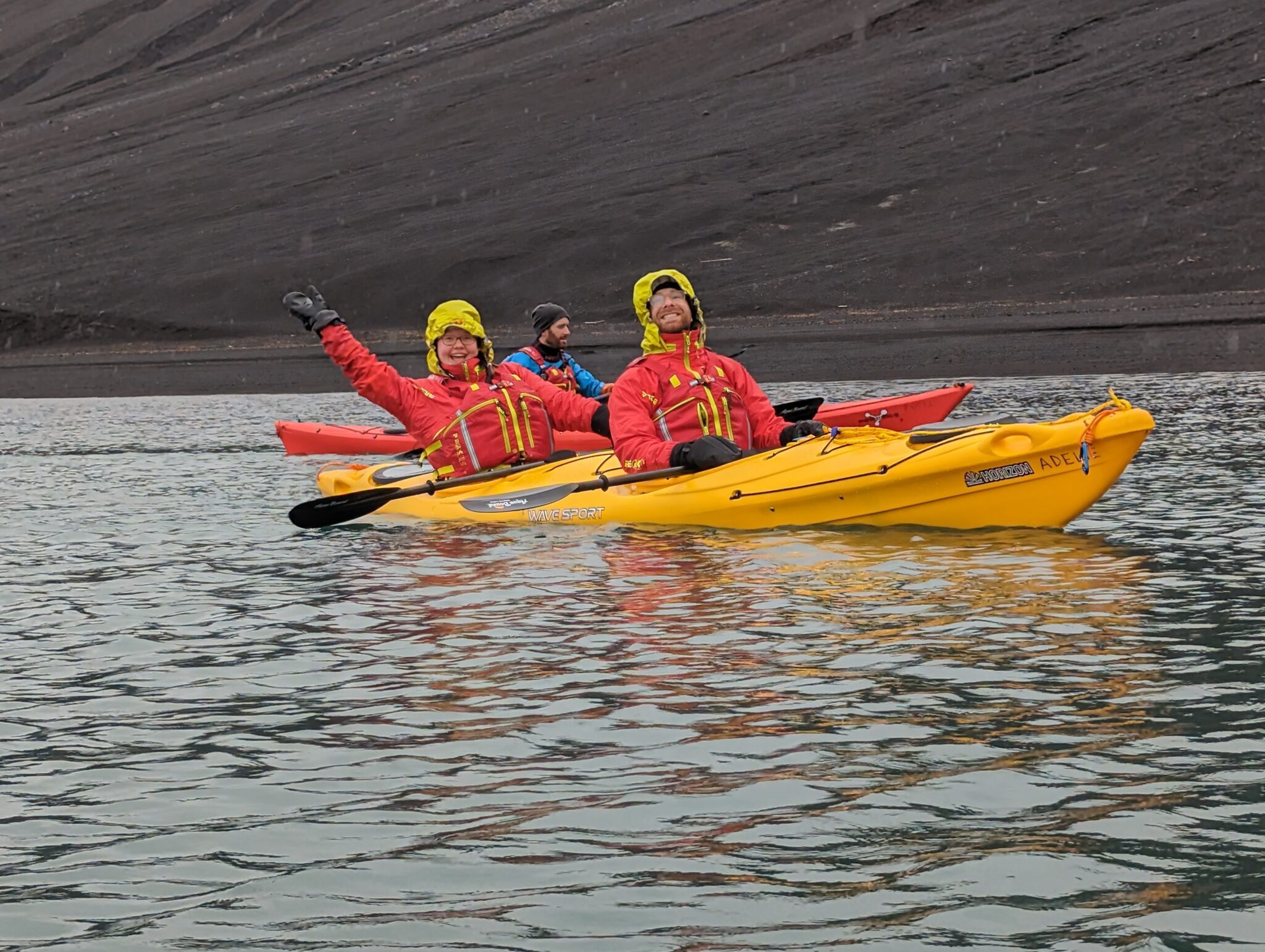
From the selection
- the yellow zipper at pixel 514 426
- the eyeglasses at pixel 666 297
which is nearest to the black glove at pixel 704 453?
the eyeglasses at pixel 666 297

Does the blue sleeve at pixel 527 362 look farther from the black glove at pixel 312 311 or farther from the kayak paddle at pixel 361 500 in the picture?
the black glove at pixel 312 311

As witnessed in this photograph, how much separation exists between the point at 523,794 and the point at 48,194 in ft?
350

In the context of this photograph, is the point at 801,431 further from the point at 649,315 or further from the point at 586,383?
the point at 586,383

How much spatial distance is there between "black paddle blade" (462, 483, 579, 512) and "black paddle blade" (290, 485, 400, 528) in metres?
0.71

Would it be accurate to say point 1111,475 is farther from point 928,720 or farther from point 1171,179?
point 1171,179

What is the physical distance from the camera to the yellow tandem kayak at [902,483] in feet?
36.1

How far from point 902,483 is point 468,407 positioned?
353 cm

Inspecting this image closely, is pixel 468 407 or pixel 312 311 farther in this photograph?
pixel 468 407

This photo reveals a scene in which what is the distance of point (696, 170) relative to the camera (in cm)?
8719

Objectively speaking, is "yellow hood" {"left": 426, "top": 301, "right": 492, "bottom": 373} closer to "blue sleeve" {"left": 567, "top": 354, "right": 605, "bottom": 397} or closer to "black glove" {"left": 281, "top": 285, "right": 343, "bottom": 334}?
"black glove" {"left": 281, "top": 285, "right": 343, "bottom": 334}

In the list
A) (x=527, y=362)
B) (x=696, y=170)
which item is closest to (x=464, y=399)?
(x=527, y=362)

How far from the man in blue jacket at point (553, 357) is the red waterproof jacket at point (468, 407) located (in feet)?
9.42

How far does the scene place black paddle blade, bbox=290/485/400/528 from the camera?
13336mm

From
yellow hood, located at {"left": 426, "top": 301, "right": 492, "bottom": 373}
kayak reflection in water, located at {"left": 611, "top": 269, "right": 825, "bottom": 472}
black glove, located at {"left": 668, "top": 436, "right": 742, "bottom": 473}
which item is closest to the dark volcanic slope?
yellow hood, located at {"left": 426, "top": 301, "right": 492, "bottom": 373}
